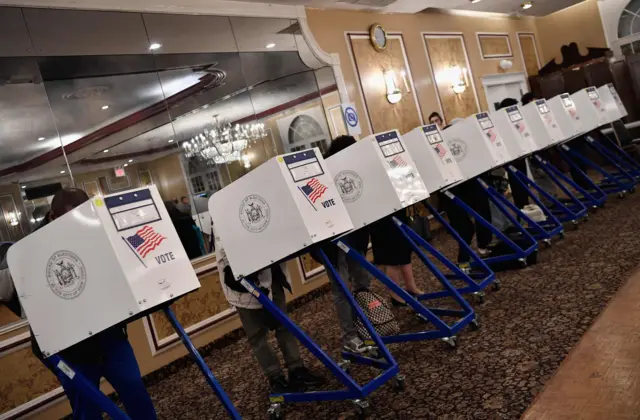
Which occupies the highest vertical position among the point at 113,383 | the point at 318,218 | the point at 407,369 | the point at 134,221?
the point at 134,221

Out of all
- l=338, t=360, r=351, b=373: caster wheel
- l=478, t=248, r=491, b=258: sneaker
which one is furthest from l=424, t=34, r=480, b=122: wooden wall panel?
l=338, t=360, r=351, b=373: caster wheel

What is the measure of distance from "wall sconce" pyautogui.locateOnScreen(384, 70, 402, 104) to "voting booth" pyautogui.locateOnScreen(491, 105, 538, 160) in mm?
2185

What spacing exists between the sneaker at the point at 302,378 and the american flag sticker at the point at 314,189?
989 mm

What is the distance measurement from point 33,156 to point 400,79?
15.4 feet

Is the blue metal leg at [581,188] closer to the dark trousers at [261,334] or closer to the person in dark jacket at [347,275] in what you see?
the person in dark jacket at [347,275]

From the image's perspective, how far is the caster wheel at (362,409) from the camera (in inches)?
98.8

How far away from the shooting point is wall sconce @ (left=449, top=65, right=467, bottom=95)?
802 cm

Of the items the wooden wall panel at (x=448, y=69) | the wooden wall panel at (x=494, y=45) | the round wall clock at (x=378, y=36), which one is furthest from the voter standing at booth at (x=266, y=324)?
the wooden wall panel at (x=494, y=45)

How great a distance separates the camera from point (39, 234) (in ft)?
6.77

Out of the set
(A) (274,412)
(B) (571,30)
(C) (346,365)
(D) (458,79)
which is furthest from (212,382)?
(B) (571,30)

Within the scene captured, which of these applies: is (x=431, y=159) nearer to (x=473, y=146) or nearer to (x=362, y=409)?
(x=473, y=146)

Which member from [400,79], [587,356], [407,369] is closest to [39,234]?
[407,369]

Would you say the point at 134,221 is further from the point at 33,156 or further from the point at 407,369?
the point at 33,156

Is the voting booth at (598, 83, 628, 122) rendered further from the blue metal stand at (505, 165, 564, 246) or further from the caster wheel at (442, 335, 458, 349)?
the caster wheel at (442, 335, 458, 349)
